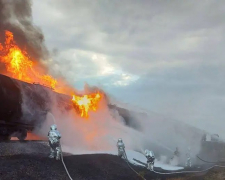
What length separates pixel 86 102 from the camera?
2703 centimetres

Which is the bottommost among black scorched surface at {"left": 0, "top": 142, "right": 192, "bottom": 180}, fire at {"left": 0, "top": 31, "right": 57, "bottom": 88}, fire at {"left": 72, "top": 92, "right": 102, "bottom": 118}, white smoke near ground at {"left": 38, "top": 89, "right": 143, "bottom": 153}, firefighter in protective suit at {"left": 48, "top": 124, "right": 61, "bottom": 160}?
black scorched surface at {"left": 0, "top": 142, "right": 192, "bottom": 180}

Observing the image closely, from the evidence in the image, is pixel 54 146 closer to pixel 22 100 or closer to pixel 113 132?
pixel 22 100

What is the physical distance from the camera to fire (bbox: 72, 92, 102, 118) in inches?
1018

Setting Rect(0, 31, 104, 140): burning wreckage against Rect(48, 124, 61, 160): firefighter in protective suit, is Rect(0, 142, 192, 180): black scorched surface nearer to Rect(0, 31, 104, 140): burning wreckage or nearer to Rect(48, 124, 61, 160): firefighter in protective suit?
Rect(48, 124, 61, 160): firefighter in protective suit

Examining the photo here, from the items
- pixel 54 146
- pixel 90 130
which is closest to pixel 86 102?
pixel 90 130

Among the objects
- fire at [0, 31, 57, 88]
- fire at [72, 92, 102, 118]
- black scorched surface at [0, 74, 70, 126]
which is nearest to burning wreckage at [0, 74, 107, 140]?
black scorched surface at [0, 74, 70, 126]

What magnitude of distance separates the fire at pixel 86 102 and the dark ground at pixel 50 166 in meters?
8.32

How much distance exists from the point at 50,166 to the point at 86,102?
14180 mm

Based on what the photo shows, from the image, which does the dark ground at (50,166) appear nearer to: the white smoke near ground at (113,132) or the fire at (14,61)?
the white smoke near ground at (113,132)

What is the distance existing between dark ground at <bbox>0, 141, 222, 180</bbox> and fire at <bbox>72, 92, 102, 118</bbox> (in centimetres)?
832

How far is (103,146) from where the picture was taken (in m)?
25.4

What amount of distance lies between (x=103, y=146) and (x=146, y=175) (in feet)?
27.2

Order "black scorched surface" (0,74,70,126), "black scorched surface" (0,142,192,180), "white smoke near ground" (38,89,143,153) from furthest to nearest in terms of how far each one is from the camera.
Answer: "white smoke near ground" (38,89,143,153), "black scorched surface" (0,74,70,126), "black scorched surface" (0,142,192,180)

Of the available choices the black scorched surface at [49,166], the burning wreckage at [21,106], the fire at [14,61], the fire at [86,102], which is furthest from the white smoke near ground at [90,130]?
the fire at [14,61]
